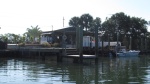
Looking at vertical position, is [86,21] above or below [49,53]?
above

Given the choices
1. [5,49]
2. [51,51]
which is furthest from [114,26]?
[51,51]

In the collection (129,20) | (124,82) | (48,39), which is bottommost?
(124,82)

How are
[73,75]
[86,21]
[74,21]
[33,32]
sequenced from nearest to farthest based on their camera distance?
[73,75] < [33,32] < [86,21] < [74,21]

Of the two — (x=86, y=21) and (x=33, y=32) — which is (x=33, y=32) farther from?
(x=86, y=21)

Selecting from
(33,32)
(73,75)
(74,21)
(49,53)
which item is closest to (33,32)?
(33,32)

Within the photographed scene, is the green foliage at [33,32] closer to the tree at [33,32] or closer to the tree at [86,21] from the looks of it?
the tree at [33,32]

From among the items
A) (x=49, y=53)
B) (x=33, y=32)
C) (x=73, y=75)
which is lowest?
(x=73, y=75)

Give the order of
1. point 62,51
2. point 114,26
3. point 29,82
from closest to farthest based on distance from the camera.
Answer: point 29,82, point 62,51, point 114,26

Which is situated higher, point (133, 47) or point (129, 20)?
point (129, 20)

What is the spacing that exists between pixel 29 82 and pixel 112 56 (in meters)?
45.1

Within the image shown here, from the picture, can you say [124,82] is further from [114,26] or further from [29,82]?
[114,26]

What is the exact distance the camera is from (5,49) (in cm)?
5791

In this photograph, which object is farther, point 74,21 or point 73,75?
point 74,21

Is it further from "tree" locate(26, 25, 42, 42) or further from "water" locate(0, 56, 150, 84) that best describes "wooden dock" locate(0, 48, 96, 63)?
"tree" locate(26, 25, 42, 42)
